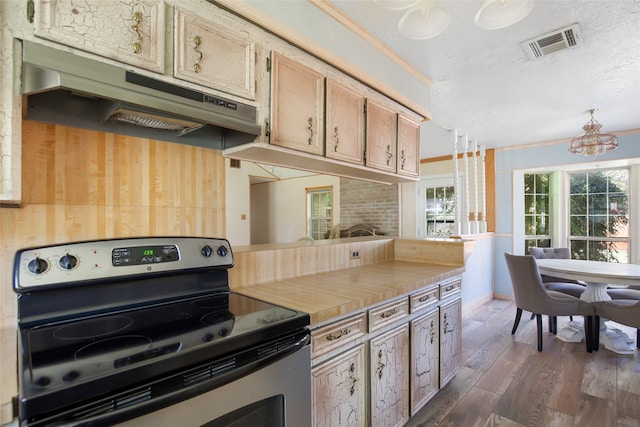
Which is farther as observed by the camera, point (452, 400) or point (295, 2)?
point (452, 400)

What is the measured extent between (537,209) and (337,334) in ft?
17.1

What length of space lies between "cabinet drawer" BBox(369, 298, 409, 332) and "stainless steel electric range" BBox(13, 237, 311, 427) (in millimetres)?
498

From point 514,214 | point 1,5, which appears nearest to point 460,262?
point 1,5

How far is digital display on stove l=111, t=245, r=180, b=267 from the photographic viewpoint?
3.46ft

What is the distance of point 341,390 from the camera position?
4.36ft

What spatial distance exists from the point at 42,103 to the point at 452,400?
275 centimetres

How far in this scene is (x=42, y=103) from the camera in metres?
1.05

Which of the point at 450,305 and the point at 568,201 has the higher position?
the point at 568,201

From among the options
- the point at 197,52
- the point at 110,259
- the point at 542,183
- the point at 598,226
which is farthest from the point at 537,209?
the point at 110,259

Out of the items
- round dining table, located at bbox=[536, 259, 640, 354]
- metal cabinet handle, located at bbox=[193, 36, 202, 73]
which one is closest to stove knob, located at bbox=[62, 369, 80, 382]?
metal cabinet handle, located at bbox=[193, 36, 202, 73]

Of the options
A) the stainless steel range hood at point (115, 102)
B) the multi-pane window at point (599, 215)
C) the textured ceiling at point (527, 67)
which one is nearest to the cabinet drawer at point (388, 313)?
the stainless steel range hood at point (115, 102)

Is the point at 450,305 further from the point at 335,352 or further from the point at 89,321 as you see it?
the point at 89,321

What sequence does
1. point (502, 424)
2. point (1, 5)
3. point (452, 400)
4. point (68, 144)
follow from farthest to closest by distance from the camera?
1. point (452, 400)
2. point (502, 424)
3. point (68, 144)
4. point (1, 5)

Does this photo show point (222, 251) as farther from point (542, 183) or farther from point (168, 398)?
point (542, 183)
